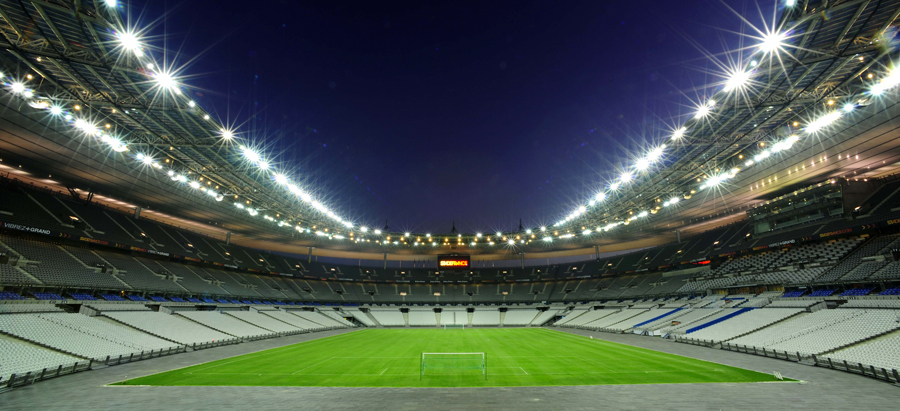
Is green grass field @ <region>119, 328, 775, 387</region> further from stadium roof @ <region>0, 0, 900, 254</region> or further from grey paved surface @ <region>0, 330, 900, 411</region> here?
stadium roof @ <region>0, 0, 900, 254</region>

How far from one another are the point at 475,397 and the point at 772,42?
60.3ft

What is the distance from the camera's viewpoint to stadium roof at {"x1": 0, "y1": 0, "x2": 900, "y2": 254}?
533 inches

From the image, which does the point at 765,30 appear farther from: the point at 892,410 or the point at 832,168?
the point at 832,168

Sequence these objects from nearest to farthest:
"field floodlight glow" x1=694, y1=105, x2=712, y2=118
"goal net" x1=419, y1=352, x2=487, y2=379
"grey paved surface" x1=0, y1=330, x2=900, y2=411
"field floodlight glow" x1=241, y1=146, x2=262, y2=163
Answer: "grey paved surface" x1=0, y1=330, x2=900, y2=411
"goal net" x1=419, y1=352, x2=487, y2=379
"field floodlight glow" x1=694, y1=105, x2=712, y2=118
"field floodlight glow" x1=241, y1=146, x2=262, y2=163

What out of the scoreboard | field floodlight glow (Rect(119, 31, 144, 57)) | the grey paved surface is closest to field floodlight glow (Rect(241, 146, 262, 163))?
field floodlight glow (Rect(119, 31, 144, 57))

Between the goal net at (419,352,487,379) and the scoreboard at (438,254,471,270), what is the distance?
4327cm

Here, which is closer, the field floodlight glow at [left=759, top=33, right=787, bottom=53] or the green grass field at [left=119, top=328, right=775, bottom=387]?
the field floodlight glow at [left=759, top=33, right=787, bottom=53]

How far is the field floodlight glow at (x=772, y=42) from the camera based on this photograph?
1402cm

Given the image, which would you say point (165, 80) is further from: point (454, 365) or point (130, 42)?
point (454, 365)

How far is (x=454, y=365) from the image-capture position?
18.9 metres

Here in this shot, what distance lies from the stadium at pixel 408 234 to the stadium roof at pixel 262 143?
0.43 feet

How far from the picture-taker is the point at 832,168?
1125 inches

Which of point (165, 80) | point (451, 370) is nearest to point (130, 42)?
point (165, 80)

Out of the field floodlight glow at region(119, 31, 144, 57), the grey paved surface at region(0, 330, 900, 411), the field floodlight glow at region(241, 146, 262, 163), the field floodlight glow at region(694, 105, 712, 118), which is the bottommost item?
the grey paved surface at region(0, 330, 900, 411)
